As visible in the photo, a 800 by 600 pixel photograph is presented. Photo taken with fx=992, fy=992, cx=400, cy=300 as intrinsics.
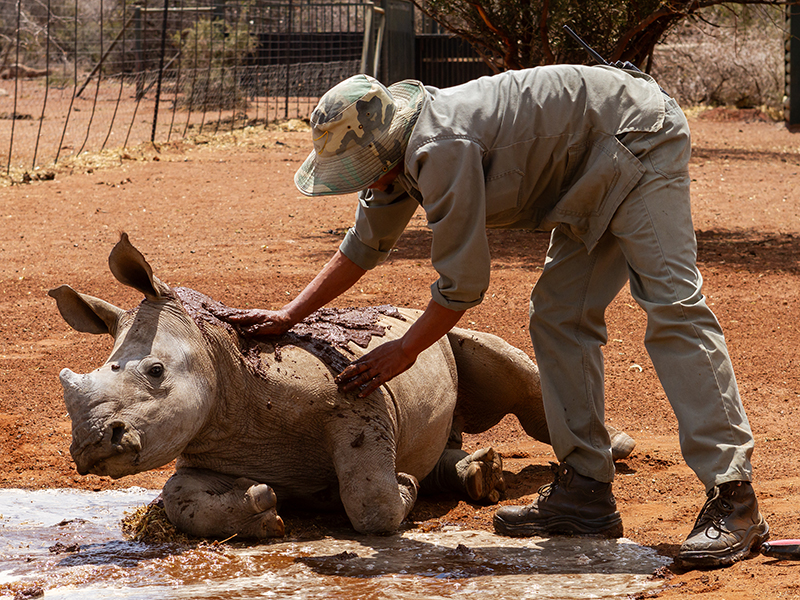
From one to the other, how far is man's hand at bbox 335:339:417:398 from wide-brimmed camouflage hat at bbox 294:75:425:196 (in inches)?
25.1

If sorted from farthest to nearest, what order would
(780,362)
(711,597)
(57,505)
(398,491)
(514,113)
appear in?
(780,362)
(57,505)
(398,491)
(514,113)
(711,597)

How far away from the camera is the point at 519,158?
362 centimetres

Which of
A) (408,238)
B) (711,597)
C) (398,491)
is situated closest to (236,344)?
(398,491)

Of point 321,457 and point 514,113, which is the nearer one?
point 514,113

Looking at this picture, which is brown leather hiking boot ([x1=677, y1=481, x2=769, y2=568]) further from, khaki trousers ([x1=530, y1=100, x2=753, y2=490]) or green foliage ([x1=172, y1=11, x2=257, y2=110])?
green foliage ([x1=172, y1=11, x2=257, y2=110])

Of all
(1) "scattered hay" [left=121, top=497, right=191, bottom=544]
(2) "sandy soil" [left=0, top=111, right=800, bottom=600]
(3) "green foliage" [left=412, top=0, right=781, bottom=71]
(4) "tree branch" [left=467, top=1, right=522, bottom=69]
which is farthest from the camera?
(4) "tree branch" [left=467, top=1, right=522, bottom=69]

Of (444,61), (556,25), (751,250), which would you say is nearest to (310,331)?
(751,250)

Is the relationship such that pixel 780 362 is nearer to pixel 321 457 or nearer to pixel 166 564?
pixel 321 457

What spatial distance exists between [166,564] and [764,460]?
2.86 meters

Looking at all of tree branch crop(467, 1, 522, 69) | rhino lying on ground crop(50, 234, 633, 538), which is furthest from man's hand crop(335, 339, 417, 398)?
tree branch crop(467, 1, 522, 69)

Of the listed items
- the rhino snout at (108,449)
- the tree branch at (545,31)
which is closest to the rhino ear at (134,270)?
the rhino snout at (108,449)

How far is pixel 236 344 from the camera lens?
4055 millimetres

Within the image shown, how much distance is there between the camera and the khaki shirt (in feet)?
11.4

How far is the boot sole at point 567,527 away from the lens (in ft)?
13.2
